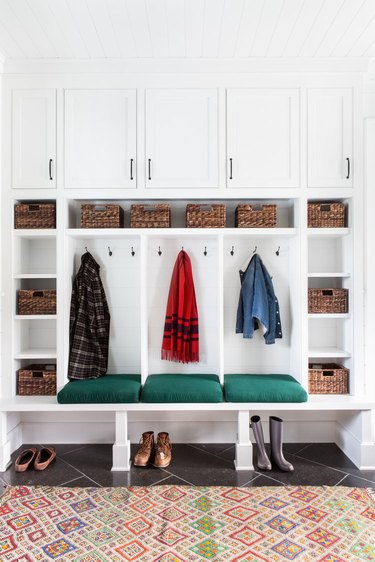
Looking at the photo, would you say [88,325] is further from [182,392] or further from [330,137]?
[330,137]

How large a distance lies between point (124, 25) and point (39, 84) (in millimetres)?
801

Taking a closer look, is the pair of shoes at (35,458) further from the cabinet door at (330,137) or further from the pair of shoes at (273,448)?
the cabinet door at (330,137)

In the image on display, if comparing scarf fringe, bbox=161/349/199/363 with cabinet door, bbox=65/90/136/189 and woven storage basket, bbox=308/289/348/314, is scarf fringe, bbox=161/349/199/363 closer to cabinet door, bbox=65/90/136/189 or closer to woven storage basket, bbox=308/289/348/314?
woven storage basket, bbox=308/289/348/314

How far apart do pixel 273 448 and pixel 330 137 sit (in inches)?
85.7

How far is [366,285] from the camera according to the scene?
2850 mm

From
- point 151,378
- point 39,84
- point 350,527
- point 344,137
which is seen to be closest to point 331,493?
point 350,527

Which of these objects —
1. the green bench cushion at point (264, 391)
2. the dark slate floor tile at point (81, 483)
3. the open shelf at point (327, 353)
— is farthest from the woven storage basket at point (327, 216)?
the dark slate floor tile at point (81, 483)

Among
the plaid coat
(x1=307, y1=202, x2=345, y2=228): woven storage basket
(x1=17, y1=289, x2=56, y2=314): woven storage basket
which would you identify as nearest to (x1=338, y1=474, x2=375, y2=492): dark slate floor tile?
(x1=307, y1=202, x2=345, y2=228): woven storage basket

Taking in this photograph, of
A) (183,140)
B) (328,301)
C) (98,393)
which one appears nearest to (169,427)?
(98,393)

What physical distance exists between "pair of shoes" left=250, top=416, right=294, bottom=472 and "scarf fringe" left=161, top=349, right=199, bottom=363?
0.60 metres

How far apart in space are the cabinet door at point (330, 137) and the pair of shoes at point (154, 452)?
2.08 metres

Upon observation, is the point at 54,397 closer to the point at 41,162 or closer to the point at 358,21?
the point at 41,162

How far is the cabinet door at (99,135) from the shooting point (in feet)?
9.09

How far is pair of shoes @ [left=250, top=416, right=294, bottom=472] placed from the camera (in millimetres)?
2631
